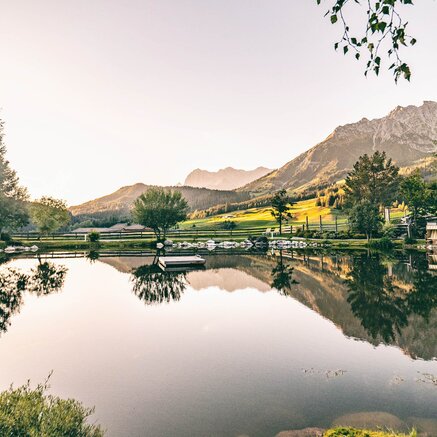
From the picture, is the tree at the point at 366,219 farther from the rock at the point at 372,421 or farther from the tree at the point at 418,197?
the rock at the point at 372,421

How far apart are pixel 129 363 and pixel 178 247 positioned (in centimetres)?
6245

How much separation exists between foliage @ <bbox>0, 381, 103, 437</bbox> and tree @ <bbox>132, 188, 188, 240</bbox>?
73.5 m

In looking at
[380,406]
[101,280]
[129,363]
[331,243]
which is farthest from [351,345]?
[331,243]

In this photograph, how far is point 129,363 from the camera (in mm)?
13320

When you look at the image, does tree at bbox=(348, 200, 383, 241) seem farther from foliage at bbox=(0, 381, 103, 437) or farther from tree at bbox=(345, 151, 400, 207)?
foliage at bbox=(0, 381, 103, 437)

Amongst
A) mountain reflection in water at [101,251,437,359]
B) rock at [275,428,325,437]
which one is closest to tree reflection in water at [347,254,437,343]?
mountain reflection in water at [101,251,437,359]

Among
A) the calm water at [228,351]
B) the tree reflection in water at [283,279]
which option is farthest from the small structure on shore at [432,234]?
the calm water at [228,351]

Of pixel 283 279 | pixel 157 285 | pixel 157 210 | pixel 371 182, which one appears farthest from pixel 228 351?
pixel 371 182

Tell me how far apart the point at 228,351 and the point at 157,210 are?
69489 millimetres

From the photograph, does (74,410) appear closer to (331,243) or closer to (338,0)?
(338,0)

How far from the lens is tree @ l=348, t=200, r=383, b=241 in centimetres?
7288

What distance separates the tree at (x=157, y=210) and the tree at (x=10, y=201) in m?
23.3

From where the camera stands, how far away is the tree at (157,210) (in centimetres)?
8169

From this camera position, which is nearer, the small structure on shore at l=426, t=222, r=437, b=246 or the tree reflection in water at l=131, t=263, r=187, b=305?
the tree reflection in water at l=131, t=263, r=187, b=305
